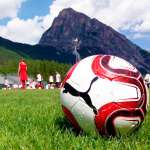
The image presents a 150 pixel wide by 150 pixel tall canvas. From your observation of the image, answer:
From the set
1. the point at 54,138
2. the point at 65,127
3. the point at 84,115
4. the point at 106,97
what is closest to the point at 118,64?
the point at 106,97

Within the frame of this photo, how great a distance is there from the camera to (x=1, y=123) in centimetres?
862

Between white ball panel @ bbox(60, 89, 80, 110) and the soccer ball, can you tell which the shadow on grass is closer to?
the soccer ball

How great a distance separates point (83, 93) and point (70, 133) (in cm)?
84

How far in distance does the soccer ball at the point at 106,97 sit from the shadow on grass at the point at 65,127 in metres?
0.29

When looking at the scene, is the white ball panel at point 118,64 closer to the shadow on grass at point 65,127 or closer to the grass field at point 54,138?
the grass field at point 54,138

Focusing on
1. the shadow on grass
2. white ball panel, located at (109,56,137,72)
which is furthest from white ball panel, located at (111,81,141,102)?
the shadow on grass

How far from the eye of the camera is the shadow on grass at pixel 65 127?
7.38 metres

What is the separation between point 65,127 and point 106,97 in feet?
4.82

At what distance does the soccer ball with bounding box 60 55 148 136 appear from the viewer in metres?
6.70

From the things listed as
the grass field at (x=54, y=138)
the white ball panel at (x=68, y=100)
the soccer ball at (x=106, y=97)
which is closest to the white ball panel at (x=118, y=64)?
the soccer ball at (x=106, y=97)

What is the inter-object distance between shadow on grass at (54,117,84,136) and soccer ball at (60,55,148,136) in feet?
0.94

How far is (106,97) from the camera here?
21.9 ft

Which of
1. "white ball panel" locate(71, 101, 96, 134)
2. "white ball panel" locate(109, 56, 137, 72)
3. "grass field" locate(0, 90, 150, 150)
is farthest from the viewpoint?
"white ball panel" locate(109, 56, 137, 72)

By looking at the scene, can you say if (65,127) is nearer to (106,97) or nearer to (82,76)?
(82,76)
